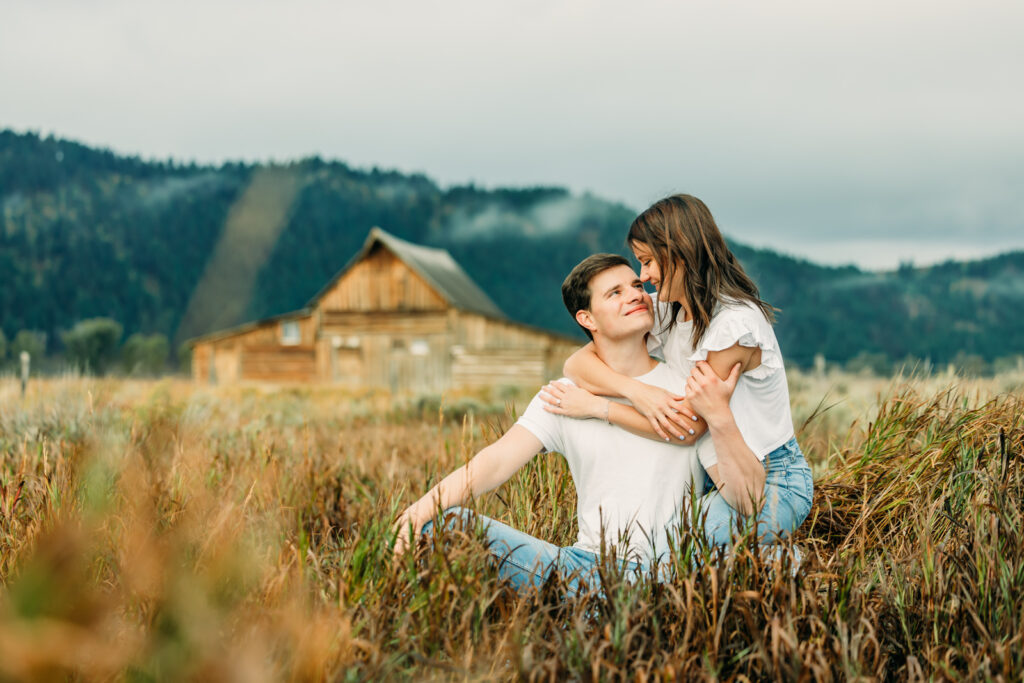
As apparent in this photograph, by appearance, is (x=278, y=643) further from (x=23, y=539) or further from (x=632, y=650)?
(x=23, y=539)

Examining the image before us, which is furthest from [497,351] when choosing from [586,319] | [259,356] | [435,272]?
[586,319]

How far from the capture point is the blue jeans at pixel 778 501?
3.18m

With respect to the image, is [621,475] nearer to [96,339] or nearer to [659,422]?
[659,422]

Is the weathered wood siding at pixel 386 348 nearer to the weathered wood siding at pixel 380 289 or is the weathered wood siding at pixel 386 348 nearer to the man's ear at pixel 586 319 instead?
the weathered wood siding at pixel 380 289

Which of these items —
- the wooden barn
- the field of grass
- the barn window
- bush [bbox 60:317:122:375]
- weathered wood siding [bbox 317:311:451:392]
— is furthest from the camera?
bush [bbox 60:317:122:375]

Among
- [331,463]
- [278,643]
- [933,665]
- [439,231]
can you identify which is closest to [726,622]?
[933,665]

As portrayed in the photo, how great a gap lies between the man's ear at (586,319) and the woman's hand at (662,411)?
0.39 m

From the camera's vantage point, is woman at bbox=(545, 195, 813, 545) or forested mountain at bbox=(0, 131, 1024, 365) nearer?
woman at bbox=(545, 195, 813, 545)

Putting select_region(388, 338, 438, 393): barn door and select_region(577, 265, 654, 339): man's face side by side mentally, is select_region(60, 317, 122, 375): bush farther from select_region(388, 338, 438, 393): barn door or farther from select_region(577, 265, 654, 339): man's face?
select_region(577, 265, 654, 339): man's face

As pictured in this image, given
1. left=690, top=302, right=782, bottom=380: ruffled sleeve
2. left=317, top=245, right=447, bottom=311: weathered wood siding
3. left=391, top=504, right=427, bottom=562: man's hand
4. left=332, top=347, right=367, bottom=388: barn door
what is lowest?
left=332, top=347, right=367, bottom=388: barn door

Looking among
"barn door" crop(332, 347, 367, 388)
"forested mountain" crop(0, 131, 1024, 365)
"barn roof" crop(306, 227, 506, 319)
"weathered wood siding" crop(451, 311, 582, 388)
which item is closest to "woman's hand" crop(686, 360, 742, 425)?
"barn roof" crop(306, 227, 506, 319)

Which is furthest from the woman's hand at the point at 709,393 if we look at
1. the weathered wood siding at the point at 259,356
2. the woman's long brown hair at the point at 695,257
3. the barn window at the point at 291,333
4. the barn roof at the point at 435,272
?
the barn window at the point at 291,333

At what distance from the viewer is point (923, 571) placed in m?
2.95

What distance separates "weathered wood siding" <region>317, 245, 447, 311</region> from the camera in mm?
34312
